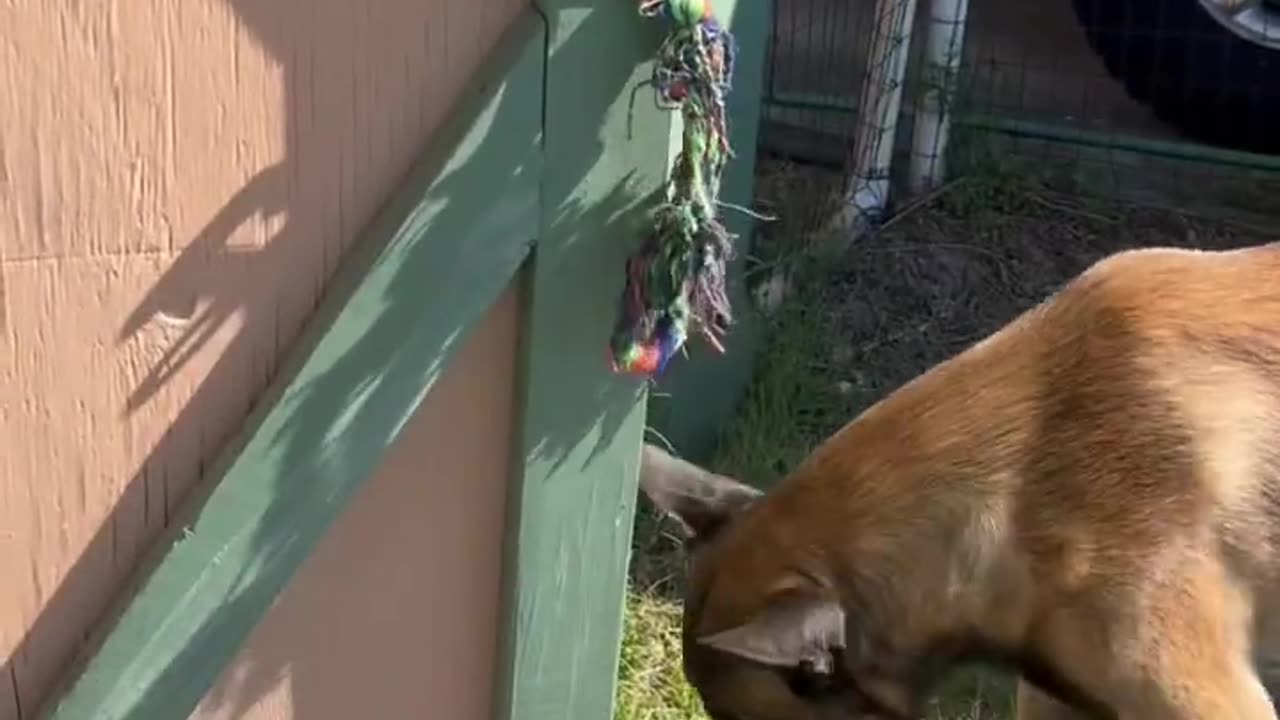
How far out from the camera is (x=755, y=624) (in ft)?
8.08

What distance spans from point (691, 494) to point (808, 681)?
37 cm

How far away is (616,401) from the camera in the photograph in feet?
8.30

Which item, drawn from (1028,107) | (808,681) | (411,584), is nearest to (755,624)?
(808,681)

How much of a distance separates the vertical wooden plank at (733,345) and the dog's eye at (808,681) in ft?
4.50

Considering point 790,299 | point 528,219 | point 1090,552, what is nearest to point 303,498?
point 528,219

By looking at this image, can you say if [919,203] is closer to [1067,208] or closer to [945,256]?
[945,256]

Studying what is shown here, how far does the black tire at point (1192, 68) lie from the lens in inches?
203

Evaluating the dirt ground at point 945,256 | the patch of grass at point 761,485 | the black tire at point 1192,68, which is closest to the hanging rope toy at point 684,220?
the patch of grass at point 761,485

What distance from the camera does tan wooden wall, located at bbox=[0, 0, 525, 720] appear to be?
7.21 ft

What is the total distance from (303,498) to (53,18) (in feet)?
2.19

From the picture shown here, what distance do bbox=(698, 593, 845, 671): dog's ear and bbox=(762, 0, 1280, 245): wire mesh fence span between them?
2.42 metres

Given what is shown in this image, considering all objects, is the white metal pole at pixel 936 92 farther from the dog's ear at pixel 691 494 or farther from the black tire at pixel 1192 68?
the dog's ear at pixel 691 494

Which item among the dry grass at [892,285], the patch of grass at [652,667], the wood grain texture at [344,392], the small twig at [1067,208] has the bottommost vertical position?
the patch of grass at [652,667]

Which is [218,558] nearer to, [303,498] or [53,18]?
[303,498]
